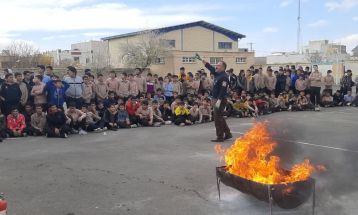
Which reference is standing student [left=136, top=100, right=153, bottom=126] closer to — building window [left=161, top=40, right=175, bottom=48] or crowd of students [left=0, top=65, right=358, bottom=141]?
crowd of students [left=0, top=65, right=358, bottom=141]

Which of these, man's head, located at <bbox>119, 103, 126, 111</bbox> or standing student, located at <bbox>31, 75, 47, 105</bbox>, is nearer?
standing student, located at <bbox>31, 75, 47, 105</bbox>

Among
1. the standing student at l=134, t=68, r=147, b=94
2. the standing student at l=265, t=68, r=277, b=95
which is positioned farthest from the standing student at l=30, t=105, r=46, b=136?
the standing student at l=265, t=68, r=277, b=95

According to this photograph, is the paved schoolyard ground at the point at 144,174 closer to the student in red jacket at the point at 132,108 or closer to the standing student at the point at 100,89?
the student in red jacket at the point at 132,108

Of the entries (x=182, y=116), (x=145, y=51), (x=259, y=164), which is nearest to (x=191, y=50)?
(x=145, y=51)

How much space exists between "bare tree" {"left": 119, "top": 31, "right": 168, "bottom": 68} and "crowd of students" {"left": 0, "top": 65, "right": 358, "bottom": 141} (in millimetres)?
32196

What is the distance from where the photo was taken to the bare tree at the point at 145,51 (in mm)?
50719

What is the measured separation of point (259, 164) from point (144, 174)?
2870mm

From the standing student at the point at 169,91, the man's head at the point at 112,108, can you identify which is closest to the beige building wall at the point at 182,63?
the standing student at the point at 169,91

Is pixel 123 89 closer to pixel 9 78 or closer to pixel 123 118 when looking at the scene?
pixel 123 118

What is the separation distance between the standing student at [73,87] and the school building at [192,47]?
38.2 meters

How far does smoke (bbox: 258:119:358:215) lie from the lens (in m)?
5.91

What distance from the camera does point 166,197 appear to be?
21.2ft

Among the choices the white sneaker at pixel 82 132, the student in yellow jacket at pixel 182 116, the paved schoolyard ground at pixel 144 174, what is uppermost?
the student in yellow jacket at pixel 182 116

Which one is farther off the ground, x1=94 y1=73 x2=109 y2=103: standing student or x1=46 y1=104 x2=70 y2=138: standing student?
x1=94 y1=73 x2=109 y2=103: standing student
